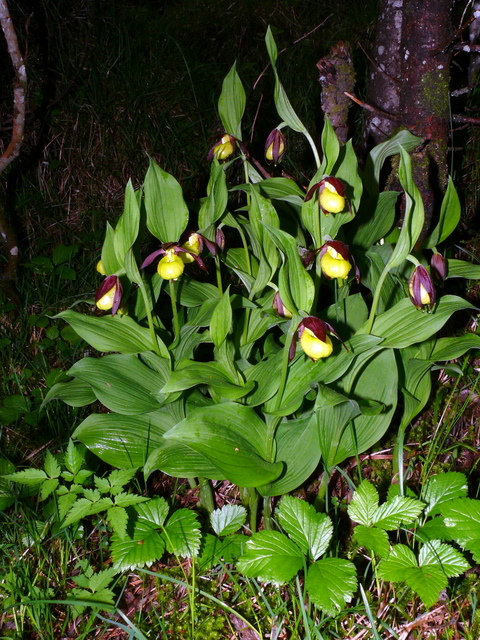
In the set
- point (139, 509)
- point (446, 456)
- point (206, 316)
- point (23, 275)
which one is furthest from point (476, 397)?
point (23, 275)

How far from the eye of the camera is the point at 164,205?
151 cm

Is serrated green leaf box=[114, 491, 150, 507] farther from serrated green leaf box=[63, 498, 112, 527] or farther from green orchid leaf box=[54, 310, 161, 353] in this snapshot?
green orchid leaf box=[54, 310, 161, 353]

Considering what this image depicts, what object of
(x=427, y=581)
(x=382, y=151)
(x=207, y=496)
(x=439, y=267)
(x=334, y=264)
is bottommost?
(x=207, y=496)

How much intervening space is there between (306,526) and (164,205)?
925mm

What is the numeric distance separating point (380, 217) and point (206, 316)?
0.69 metres

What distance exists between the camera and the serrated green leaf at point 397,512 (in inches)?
50.9

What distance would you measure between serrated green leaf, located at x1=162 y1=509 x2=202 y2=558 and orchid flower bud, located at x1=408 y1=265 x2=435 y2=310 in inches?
32.3

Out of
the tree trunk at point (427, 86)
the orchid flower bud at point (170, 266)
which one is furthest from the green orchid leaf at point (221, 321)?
the tree trunk at point (427, 86)

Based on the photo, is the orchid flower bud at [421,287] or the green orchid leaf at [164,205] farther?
the green orchid leaf at [164,205]

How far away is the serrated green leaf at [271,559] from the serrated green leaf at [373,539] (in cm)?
15

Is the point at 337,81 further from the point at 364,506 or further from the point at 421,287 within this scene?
the point at 364,506

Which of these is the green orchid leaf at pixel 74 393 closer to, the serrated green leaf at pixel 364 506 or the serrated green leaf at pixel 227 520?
the serrated green leaf at pixel 227 520

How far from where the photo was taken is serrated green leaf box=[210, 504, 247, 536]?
149 cm

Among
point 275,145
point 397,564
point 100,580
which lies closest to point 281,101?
point 275,145
